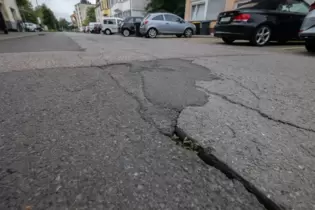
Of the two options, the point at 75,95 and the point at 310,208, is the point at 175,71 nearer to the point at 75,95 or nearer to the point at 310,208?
the point at 75,95

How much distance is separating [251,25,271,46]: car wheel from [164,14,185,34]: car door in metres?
6.82

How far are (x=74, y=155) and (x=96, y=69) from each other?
1.99m

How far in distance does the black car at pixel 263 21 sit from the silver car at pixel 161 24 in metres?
5.80

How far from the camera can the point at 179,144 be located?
1.05 m

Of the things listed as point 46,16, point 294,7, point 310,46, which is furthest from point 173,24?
point 46,16

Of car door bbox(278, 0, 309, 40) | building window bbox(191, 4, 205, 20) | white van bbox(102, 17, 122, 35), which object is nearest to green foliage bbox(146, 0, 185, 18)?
building window bbox(191, 4, 205, 20)

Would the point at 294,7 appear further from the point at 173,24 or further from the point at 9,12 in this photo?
the point at 9,12

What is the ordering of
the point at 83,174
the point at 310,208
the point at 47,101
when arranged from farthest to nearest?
the point at 47,101
the point at 83,174
the point at 310,208

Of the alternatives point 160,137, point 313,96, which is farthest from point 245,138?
point 313,96

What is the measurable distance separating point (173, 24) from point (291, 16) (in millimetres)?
7119

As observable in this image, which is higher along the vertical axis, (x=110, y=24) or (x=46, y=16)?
(x=46, y=16)

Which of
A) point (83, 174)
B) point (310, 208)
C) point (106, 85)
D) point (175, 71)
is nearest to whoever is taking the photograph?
point (310, 208)

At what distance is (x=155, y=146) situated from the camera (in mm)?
1023

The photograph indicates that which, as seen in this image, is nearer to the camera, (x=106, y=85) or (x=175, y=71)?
(x=106, y=85)
